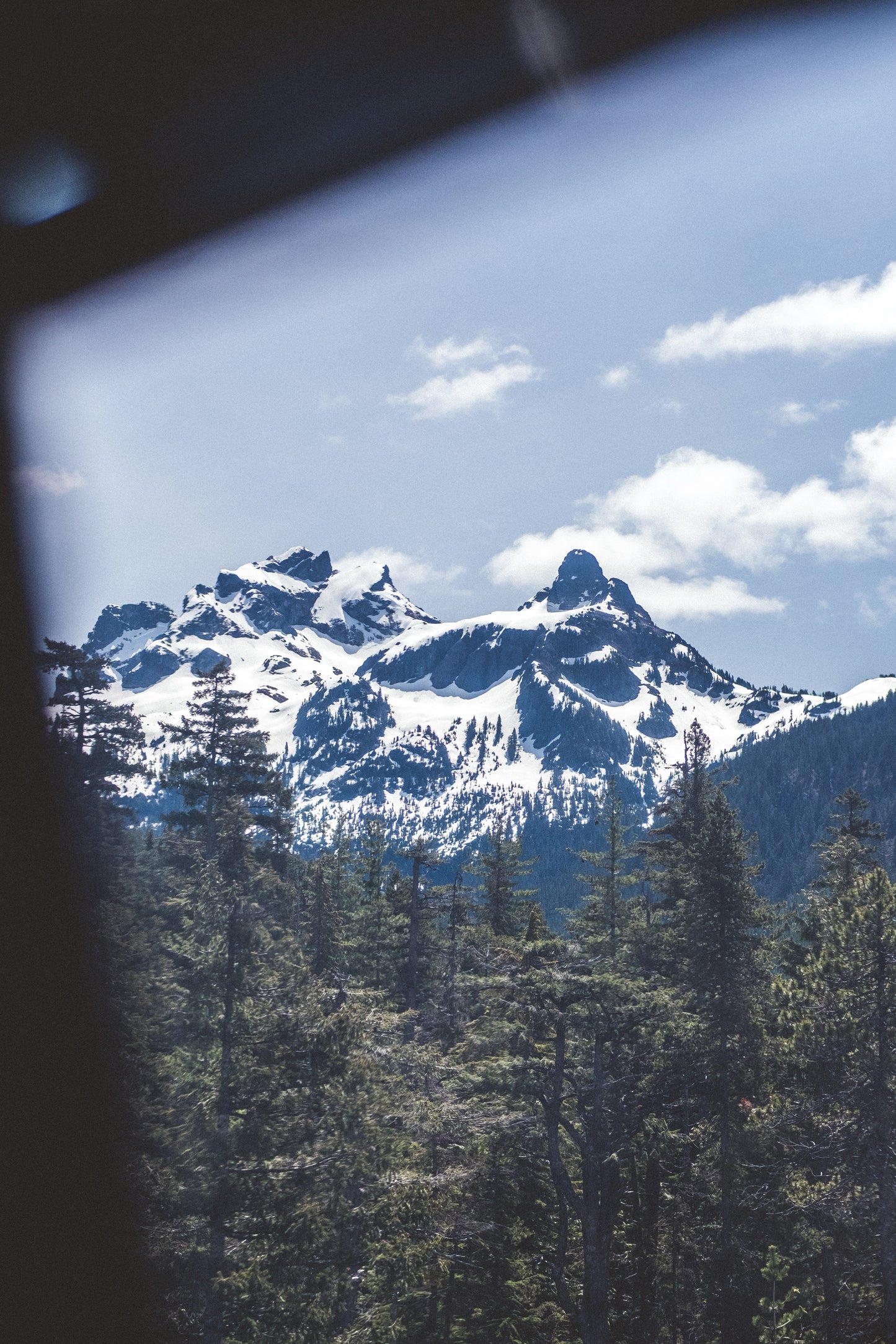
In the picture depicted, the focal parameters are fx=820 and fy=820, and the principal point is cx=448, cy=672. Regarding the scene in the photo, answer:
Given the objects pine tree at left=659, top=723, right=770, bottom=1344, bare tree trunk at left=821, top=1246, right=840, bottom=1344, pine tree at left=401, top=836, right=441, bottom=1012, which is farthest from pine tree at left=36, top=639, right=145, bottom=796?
bare tree trunk at left=821, top=1246, right=840, bottom=1344

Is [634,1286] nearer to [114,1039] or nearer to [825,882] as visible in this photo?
[825,882]

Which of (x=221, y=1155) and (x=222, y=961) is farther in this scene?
(x=222, y=961)

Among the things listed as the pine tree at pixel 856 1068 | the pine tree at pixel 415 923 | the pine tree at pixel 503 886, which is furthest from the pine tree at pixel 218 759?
the pine tree at pixel 856 1068

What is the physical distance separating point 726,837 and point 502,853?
23370mm

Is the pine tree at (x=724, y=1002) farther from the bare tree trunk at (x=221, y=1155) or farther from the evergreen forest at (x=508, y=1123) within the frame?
the bare tree trunk at (x=221, y=1155)

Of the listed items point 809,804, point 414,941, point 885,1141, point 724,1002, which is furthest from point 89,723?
point 809,804

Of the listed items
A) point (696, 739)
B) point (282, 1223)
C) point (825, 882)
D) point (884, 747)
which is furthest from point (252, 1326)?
point (884, 747)

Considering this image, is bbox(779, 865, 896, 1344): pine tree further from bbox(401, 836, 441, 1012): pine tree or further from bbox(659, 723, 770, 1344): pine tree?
bbox(401, 836, 441, 1012): pine tree

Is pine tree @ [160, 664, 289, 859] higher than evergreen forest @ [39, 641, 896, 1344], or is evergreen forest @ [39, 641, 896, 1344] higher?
pine tree @ [160, 664, 289, 859]

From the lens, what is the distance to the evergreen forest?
56.6ft

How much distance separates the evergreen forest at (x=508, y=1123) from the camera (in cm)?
1725

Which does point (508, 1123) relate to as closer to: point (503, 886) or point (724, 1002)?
point (724, 1002)

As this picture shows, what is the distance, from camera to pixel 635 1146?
22.2 m

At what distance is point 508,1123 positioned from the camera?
68.7ft
